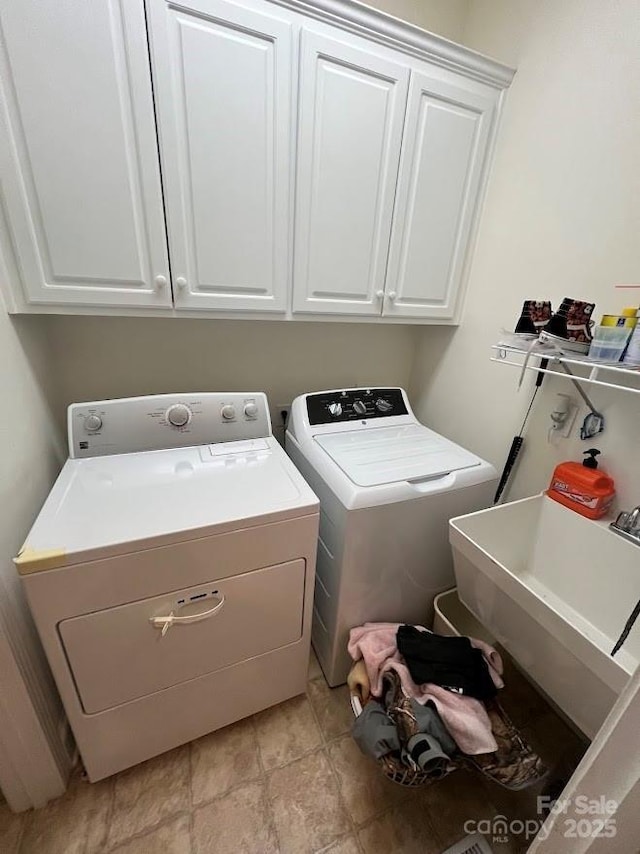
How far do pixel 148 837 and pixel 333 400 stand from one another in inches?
61.9

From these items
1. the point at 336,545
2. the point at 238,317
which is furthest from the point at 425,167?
the point at 336,545

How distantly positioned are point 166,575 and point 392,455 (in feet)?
2.86

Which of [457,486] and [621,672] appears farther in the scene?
[457,486]

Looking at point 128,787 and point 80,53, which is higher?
point 80,53

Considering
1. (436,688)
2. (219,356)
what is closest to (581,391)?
(436,688)

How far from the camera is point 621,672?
72 cm

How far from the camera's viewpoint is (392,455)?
1378 mm

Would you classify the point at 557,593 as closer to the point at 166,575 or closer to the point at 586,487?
the point at 586,487

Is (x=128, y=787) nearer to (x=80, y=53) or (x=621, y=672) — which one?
(x=621, y=672)

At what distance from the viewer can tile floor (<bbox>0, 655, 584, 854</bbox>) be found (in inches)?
41.2

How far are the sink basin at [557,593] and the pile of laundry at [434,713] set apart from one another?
0.53 ft

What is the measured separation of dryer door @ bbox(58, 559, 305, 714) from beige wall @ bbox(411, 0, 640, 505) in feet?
3.54

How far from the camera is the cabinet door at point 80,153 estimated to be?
90cm

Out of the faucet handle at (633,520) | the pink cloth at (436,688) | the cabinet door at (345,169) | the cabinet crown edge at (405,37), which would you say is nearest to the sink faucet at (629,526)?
the faucet handle at (633,520)
